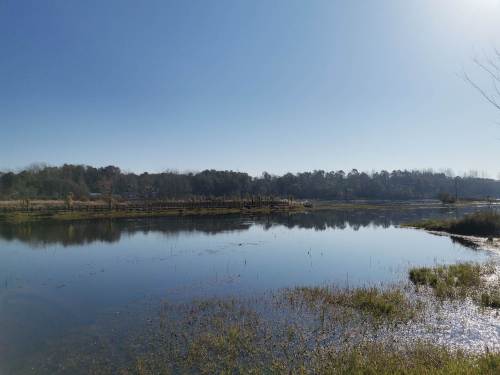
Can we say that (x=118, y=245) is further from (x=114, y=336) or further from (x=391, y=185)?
(x=391, y=185)

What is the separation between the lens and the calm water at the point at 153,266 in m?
12.4

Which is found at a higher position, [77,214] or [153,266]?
[77,214]

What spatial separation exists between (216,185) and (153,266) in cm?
9112

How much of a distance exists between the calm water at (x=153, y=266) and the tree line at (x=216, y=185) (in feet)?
162

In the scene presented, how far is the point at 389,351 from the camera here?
8.62 meters

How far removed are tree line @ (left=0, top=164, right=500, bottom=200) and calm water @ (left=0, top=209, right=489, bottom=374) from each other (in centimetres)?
4935

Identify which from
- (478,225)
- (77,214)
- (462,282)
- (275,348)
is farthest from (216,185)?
(275,348)

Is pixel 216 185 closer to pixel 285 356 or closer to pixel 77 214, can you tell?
pixel 77 214

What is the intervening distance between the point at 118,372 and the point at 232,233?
28.6 meters

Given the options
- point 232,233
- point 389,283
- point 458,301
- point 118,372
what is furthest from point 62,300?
point 232,233

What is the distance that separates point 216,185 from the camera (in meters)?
112

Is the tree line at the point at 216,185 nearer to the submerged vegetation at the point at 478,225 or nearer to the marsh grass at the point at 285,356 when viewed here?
the submerged vegetation at the point at 478,225

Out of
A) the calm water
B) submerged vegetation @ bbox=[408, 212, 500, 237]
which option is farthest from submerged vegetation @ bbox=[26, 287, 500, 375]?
submerged vegetation @ bbox=[408, 212, 500, 237]

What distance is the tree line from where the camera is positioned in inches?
3253
